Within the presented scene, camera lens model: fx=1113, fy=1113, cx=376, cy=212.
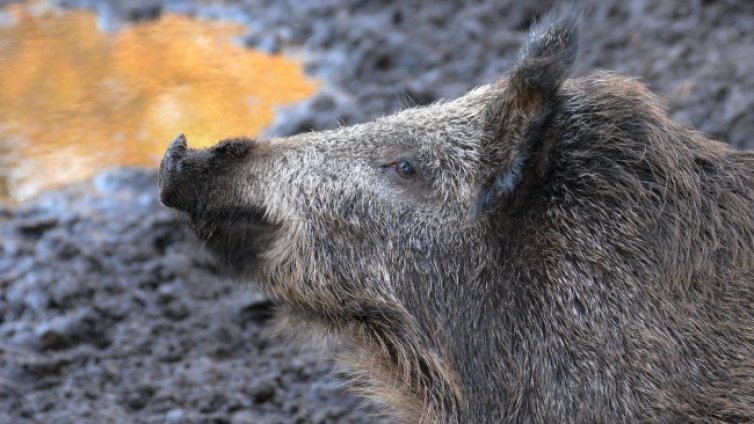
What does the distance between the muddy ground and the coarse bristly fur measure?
0.54 metres

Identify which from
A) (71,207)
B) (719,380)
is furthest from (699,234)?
(71,207)

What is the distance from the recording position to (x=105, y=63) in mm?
8219

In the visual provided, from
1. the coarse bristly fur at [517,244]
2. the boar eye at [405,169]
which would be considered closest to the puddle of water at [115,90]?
the coarse bristly fur at [517,244]

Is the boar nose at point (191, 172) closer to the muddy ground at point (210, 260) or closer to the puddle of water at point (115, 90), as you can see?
the muddy ground at point (210, 260)

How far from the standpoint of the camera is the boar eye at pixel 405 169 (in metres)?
3.88

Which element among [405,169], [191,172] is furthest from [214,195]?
[405,169]

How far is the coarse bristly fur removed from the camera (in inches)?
139

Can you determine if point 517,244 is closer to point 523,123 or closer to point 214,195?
point 523,123

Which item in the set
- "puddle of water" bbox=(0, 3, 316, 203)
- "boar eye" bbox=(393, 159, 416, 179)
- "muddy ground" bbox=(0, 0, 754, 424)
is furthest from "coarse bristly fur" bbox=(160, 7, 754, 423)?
"puddle of water" bbox=(0, 3, 316, 203)

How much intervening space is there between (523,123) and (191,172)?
3.81ft

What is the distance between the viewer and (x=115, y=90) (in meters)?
7.84

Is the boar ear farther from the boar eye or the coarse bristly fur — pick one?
the boar eye

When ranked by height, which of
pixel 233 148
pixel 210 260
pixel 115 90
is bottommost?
pixel 210 260

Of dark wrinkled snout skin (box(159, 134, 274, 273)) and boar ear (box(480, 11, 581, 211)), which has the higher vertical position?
boar ear (box(480, 11, 581, 211))
